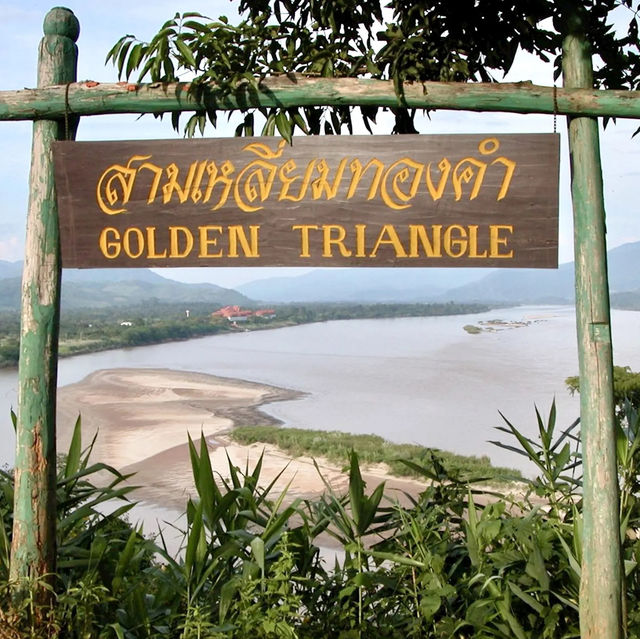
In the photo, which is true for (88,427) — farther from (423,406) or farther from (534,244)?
(534,244)

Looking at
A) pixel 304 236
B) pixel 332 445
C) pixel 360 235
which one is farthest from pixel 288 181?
pixel 332 445

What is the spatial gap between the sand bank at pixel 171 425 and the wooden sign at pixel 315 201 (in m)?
11.8

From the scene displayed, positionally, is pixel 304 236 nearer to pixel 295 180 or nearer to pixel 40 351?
pixel 295 180

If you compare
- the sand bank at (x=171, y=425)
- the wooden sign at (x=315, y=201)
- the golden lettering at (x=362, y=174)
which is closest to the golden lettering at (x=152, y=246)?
the wooden sign at (x=315, y=201)

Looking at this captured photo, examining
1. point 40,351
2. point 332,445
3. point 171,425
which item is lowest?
point 332,445

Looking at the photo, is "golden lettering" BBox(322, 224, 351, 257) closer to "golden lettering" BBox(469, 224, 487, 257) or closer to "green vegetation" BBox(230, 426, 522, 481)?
"golden lettering" BBox(469, 224, 487, 257)

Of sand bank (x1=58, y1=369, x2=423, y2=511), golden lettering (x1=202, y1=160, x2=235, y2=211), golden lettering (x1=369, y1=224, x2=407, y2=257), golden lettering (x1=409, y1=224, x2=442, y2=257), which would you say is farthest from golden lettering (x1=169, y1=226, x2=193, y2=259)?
sand bank (x1=58, y1=369, x2=423, y2=511)

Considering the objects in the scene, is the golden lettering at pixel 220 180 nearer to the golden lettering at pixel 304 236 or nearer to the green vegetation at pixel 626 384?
the golden lettering at pixel 304 236

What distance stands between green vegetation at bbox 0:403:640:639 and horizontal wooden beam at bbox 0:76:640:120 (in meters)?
1.15

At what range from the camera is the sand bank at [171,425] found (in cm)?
1773

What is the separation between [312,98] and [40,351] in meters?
1.19

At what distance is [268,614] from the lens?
236 cm

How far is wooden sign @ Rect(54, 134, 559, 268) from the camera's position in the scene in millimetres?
2430

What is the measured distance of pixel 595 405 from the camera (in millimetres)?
2432
